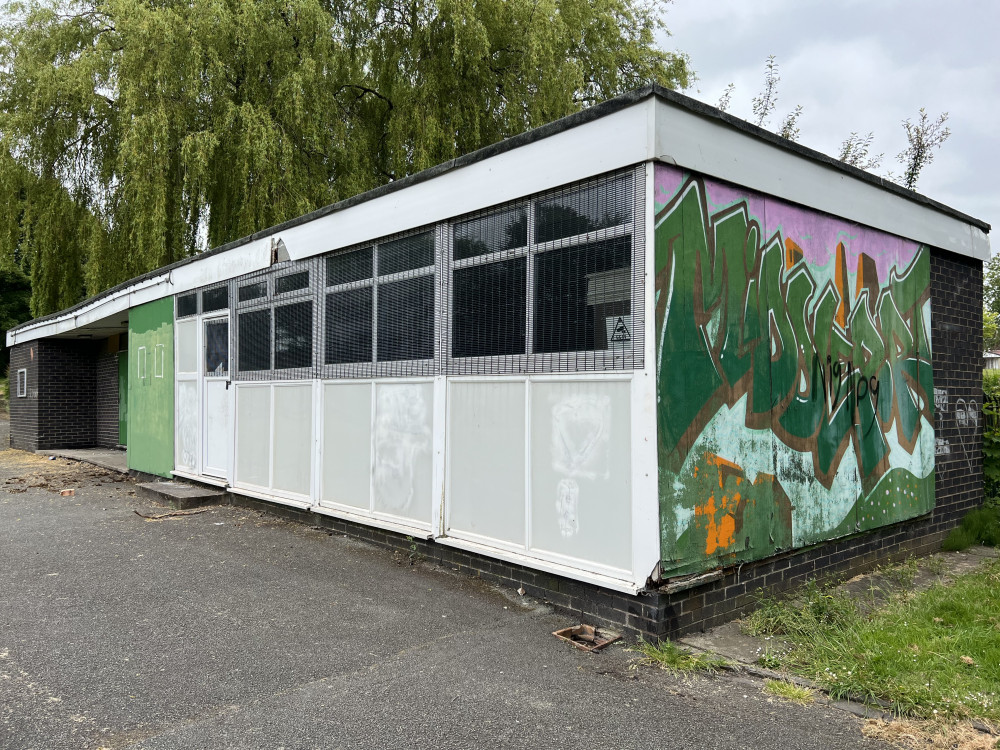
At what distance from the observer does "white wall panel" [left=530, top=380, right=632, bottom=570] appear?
4.80m

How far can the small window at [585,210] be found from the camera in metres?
4.82

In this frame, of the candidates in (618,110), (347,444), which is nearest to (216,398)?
(347,444)

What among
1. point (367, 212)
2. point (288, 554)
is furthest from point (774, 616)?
point (367, 212)

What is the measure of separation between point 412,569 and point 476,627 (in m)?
1.54

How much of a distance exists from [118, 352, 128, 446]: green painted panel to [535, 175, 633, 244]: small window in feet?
43.1

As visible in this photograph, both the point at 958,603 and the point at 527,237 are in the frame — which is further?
the point at 527,237

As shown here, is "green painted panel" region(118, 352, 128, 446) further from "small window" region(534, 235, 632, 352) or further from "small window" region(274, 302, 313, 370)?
"small window" region(534, 235, 632, 352)

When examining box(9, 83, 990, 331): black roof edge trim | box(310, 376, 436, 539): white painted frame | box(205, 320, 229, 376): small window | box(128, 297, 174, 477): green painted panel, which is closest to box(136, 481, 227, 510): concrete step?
box(128, 297, 174, 477): green painted panel

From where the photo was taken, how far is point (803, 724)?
3.53 m

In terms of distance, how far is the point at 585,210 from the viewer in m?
5.09

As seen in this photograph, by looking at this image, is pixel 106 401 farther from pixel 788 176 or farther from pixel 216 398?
pixel 788 176

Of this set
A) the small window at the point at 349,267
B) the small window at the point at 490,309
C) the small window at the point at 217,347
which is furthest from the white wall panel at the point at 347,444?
the small window at the point at 217,347

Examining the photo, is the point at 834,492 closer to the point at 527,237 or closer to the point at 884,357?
the point at 884,357

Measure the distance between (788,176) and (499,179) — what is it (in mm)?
2117
